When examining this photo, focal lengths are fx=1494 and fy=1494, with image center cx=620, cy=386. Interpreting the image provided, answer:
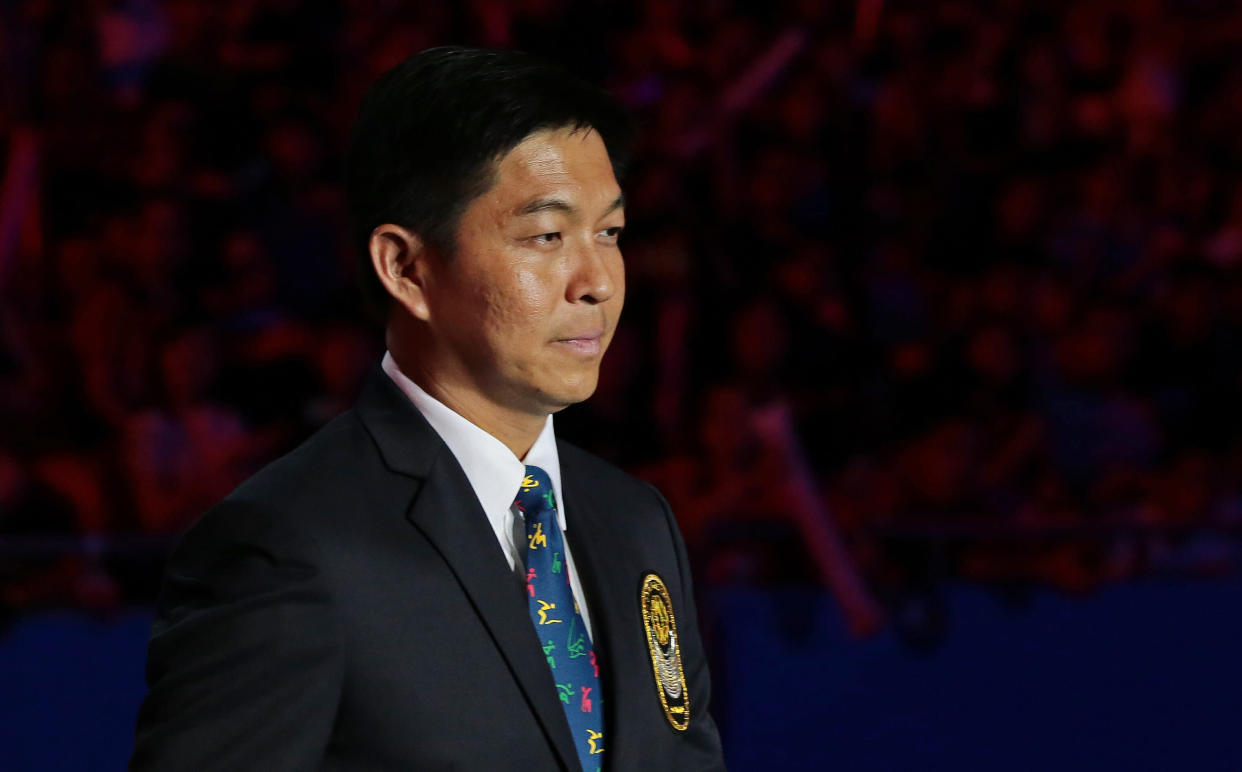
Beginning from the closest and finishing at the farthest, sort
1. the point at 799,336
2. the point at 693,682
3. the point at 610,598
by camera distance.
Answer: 1. the point at 610,598
2. the point at 693,682
3. the point at 799,336

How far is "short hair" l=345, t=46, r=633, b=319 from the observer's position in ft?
3.82

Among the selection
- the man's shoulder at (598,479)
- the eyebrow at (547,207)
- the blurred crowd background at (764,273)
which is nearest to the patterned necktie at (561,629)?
the man's shoulder at (598,479)

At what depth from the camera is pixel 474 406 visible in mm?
1205

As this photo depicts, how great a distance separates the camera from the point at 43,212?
4125 millimetres

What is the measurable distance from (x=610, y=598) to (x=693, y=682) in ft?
0.59

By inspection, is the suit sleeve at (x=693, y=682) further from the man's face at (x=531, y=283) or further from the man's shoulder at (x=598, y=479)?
the man's face at (x=531, y=283)

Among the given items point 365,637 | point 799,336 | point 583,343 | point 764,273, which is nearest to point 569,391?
point 583,343

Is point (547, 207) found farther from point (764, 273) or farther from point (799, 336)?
point (764, 273)

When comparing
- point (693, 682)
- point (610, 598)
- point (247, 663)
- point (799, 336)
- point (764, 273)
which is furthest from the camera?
point (764, 273)

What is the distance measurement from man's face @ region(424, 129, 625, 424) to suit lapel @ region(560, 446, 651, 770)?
0.42 feet

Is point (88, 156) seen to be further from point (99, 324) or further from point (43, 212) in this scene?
point (99, 324)

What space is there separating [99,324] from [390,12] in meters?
1.32

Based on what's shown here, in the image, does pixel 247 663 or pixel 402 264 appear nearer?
pixel 247 663

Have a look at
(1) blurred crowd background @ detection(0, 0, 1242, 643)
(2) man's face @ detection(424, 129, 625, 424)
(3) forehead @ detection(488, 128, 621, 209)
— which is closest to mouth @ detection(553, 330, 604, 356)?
(2) man's face @ detection(424, 129, 625, 424)
